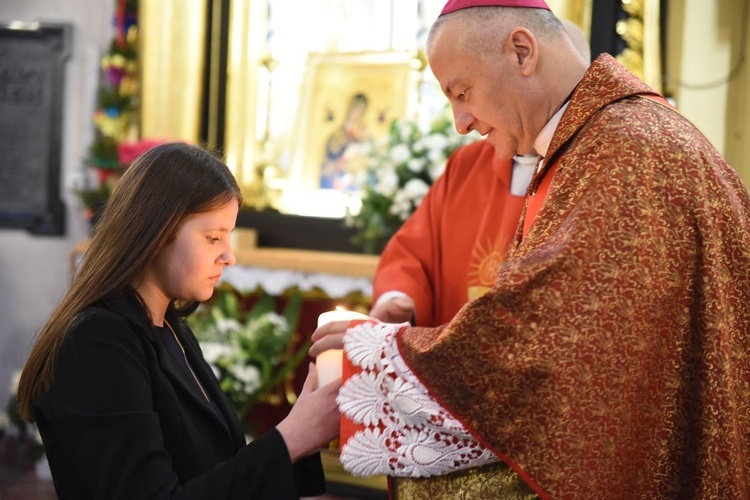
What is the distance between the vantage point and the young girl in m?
1.72

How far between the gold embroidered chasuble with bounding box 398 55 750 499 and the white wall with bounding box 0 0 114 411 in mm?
5502

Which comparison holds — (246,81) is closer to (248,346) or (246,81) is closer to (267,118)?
(267,118)

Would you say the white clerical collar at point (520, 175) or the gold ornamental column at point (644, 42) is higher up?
the gold ornamental column at point (644, 42)

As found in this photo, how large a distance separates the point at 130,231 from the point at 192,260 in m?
0.14

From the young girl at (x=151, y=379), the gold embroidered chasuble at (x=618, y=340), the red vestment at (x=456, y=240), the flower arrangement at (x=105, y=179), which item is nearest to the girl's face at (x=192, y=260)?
the young girl at (x=151, y=379)

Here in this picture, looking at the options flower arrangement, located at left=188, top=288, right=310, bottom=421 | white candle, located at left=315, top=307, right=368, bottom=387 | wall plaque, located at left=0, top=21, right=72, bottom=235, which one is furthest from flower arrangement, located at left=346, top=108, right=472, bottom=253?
wall plaque, located at left=0, top=21, right=72, bottom=235

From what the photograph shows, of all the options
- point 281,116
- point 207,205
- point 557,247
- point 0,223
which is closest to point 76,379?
point 207,205

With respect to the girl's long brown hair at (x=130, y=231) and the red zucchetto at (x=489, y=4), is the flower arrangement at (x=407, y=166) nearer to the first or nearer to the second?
the red zucchetto at (x=489, y=4)

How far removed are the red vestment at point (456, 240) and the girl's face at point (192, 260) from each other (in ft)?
4.35

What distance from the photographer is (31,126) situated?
22.7 ft

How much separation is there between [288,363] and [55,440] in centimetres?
338

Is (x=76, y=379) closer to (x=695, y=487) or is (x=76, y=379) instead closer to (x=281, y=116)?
(x=695, y=487)

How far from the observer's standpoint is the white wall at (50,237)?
684 cm

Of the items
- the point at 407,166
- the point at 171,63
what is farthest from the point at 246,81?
the point at 407,166
